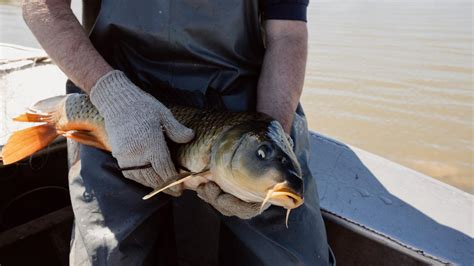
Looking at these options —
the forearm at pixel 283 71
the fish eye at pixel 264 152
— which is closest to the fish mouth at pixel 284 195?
the fish eye at pixel 264 152

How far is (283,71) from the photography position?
2266 millimetres

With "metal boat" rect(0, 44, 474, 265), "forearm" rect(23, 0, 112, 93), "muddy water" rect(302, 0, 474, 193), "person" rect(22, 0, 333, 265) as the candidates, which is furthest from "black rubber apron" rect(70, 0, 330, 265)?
"muddy water" rect(302, 0, 474, 193)

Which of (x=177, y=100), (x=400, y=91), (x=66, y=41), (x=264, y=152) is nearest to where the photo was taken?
(x=264, y=152)

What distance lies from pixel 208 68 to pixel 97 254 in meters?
0.95

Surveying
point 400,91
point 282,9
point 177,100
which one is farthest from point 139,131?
point 400,91

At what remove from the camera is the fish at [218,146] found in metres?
1.49

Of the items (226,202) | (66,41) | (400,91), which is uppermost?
(66,41)

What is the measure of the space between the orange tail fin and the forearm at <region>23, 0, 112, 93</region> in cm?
28

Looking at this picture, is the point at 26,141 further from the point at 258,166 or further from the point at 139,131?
the point at 258,166

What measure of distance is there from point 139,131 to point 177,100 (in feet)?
1.43

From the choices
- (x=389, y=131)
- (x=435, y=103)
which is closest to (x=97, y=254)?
(x=389, y=131)

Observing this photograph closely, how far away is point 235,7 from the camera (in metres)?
2.12

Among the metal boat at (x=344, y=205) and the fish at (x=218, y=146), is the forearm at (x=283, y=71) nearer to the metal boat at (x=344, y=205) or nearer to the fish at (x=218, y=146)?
the fish at (x=218, y=146)

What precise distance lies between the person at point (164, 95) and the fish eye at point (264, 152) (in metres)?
0.29
